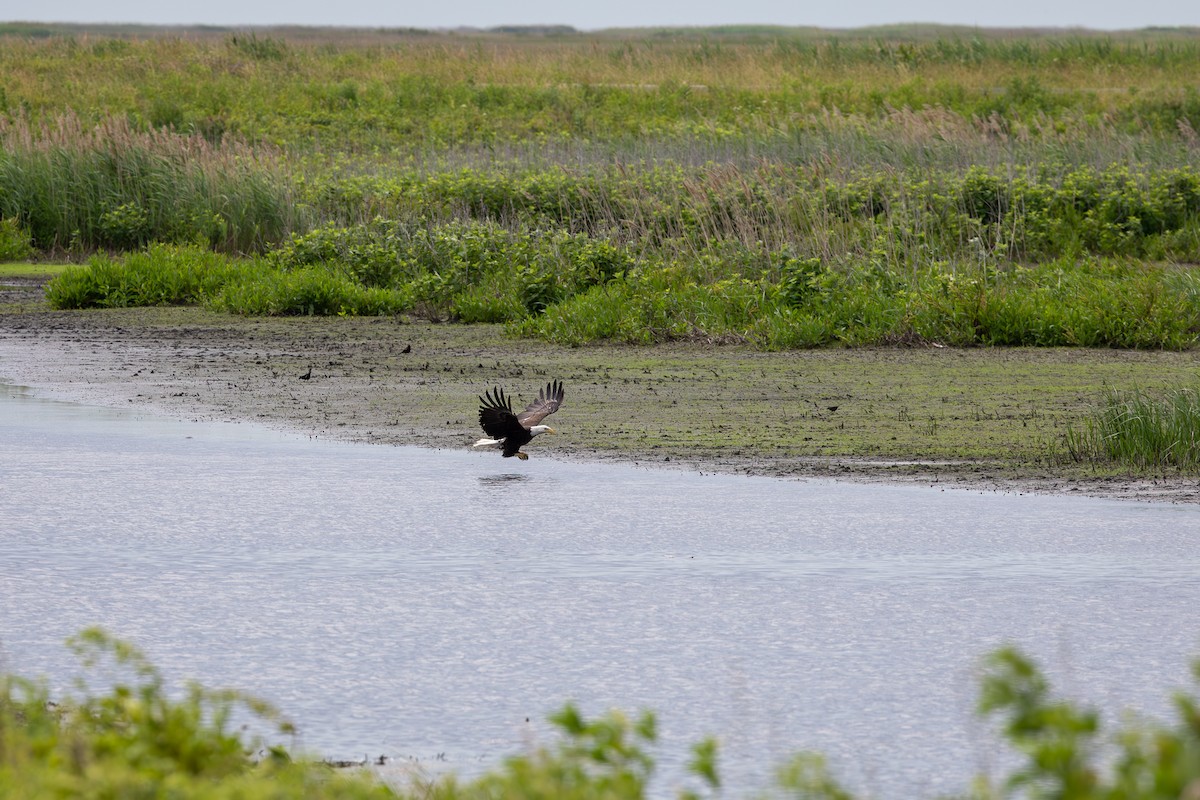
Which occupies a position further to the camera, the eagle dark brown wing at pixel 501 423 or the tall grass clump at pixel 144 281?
the tall grass clump at pixel 144 281

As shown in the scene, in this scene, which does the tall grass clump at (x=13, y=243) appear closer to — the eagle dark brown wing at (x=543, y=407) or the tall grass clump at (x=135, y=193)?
the tall grass clump at (x=135, y=193)

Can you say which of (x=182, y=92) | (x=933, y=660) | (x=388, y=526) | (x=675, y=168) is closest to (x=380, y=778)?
(x=933, y=660)

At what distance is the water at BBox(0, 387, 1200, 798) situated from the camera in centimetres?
525

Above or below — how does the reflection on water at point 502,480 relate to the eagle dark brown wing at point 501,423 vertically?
below

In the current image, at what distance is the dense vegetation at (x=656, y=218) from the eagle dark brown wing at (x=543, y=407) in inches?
193

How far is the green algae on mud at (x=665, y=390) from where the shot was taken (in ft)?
33.7

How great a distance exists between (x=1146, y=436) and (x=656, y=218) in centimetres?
1096

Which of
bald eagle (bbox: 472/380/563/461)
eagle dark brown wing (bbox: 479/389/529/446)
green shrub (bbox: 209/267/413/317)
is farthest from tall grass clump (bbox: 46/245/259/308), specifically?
eagle dark brown wing (bbox: 479/389/529/446)

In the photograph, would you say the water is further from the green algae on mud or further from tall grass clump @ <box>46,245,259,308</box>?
tall grass clump @ <box>46,245,259,308</box>

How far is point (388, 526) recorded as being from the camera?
27.0 feet

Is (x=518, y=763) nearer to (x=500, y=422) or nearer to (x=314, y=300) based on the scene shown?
(x=500, y=422)

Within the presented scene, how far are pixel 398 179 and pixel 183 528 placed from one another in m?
16.0

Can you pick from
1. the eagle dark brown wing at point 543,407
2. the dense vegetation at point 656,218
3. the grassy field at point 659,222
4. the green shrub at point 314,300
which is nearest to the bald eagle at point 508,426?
the eagle dark brown wing at point 543,407

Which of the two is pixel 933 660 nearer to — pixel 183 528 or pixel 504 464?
pixel 183 528
